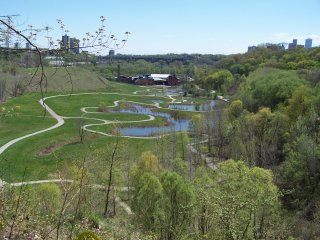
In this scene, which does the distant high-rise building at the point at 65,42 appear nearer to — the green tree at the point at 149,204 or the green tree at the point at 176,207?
the green tree at the point at 176,207

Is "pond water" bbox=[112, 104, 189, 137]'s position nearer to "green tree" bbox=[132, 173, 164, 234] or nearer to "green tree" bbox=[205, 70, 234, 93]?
"green tree" bbox=[205, 70, 234, 93]

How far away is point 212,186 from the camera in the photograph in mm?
18172

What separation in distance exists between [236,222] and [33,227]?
8.40 meters

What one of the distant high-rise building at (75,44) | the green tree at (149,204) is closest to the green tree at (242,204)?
the green tree at (149,204)

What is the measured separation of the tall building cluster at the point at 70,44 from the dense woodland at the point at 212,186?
0.50 feet

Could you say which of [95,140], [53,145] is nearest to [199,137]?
[95,140]

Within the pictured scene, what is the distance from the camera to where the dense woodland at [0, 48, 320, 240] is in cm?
970

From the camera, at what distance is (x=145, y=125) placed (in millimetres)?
58219

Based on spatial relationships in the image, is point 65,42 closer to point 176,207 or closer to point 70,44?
point 70,44

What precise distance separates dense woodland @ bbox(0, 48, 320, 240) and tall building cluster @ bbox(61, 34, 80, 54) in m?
0.15

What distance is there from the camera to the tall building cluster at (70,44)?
5336 mm

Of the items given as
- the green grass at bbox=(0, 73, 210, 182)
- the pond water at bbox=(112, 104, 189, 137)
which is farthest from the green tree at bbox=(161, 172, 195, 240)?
the pond water at bbox=(112, 104, 189, 137)

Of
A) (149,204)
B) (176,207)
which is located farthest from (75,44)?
(149,204)

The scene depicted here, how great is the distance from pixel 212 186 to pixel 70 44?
44.9ft
